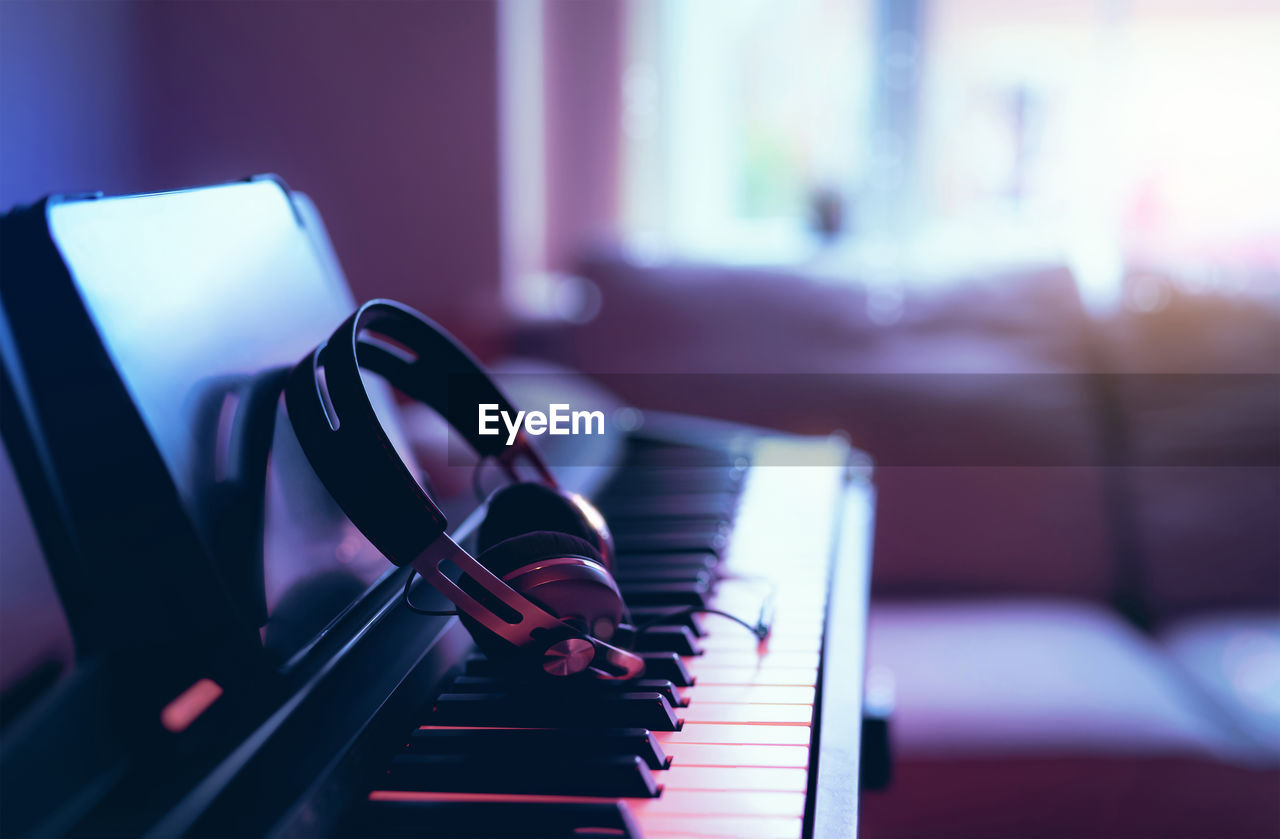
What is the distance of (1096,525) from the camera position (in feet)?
6.40

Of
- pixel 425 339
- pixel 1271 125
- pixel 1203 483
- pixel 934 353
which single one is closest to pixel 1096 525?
pixel 1203 483

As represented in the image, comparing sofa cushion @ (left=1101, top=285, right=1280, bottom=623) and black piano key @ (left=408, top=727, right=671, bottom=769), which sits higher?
black piano key @ (left=408, top=727, right=671, bottom=769)

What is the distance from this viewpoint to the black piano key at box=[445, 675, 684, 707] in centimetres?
66

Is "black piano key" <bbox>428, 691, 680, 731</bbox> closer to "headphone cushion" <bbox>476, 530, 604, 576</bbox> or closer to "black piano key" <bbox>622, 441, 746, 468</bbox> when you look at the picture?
"headphone cushion" <bbox>476, 530, 604, 576</bbox>

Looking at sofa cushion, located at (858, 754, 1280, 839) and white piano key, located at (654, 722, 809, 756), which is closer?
white piano key, located at (654, 722, 809, 756)

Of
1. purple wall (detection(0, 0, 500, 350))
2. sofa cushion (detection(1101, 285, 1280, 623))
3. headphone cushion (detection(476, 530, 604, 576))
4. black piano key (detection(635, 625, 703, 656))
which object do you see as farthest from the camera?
purple wall (detection(0, 0, 500, 350))

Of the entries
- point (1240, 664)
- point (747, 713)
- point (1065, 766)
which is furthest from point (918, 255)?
point (747, 713)

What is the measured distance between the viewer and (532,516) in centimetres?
75

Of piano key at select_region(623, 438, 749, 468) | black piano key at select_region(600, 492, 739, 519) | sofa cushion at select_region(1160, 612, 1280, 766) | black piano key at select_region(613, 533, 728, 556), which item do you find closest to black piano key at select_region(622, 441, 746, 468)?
piano key at select_region(623, 438, 749, 468)

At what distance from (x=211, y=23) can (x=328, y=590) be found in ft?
6.91

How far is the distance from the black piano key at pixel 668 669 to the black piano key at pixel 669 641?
1.2 inches

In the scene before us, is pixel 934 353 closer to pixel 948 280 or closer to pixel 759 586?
pixel 948 280

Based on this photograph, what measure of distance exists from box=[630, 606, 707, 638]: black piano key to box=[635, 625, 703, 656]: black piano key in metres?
0.01

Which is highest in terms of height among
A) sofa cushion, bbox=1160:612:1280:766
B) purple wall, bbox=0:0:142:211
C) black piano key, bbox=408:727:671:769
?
purple wall, bbox=0:0:142:211
